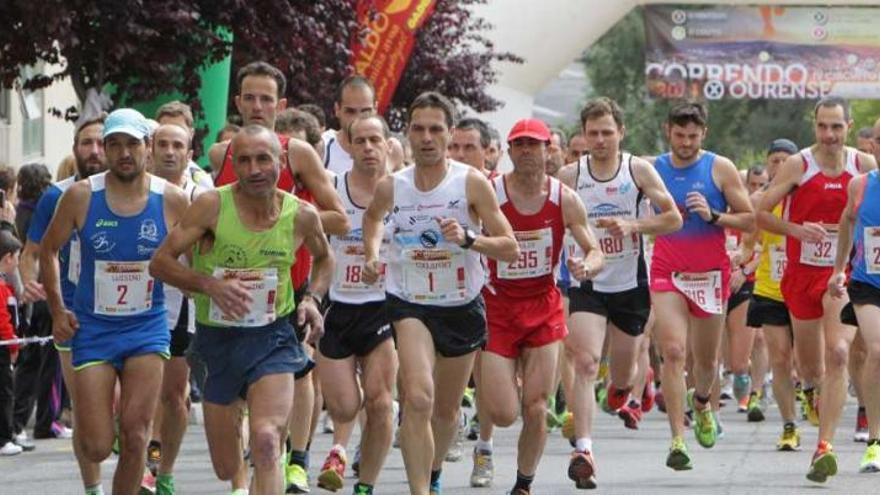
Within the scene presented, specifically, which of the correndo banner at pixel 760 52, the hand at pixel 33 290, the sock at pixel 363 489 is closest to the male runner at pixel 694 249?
the sock at pixel 363 489

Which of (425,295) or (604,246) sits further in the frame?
(604,246)

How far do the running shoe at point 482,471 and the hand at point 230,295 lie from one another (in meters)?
3.61

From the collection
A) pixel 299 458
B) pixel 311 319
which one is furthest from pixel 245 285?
pixel 299 458

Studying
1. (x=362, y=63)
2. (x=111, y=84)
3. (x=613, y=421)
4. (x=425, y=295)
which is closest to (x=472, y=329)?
(x=425, y=295)

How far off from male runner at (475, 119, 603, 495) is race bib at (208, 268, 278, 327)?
7.15ft

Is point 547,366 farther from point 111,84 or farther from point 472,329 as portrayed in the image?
point 111,84

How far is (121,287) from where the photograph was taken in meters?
10.6

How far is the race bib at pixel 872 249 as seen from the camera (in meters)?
13.3

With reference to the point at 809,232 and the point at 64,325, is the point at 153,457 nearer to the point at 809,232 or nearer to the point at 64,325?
the point at 64,325

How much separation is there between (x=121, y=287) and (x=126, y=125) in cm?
72

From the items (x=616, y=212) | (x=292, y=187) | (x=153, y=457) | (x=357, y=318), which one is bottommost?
(x=153, y=457)

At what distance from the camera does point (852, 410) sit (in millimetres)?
20531

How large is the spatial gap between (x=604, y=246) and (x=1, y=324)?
4.36m

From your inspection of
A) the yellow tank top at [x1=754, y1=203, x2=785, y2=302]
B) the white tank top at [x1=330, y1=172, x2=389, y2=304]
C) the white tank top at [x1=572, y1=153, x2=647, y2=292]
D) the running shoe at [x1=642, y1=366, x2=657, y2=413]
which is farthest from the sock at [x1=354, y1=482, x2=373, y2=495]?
the running shoe at [x1=642, y1=366, x2=657, y2=413]
